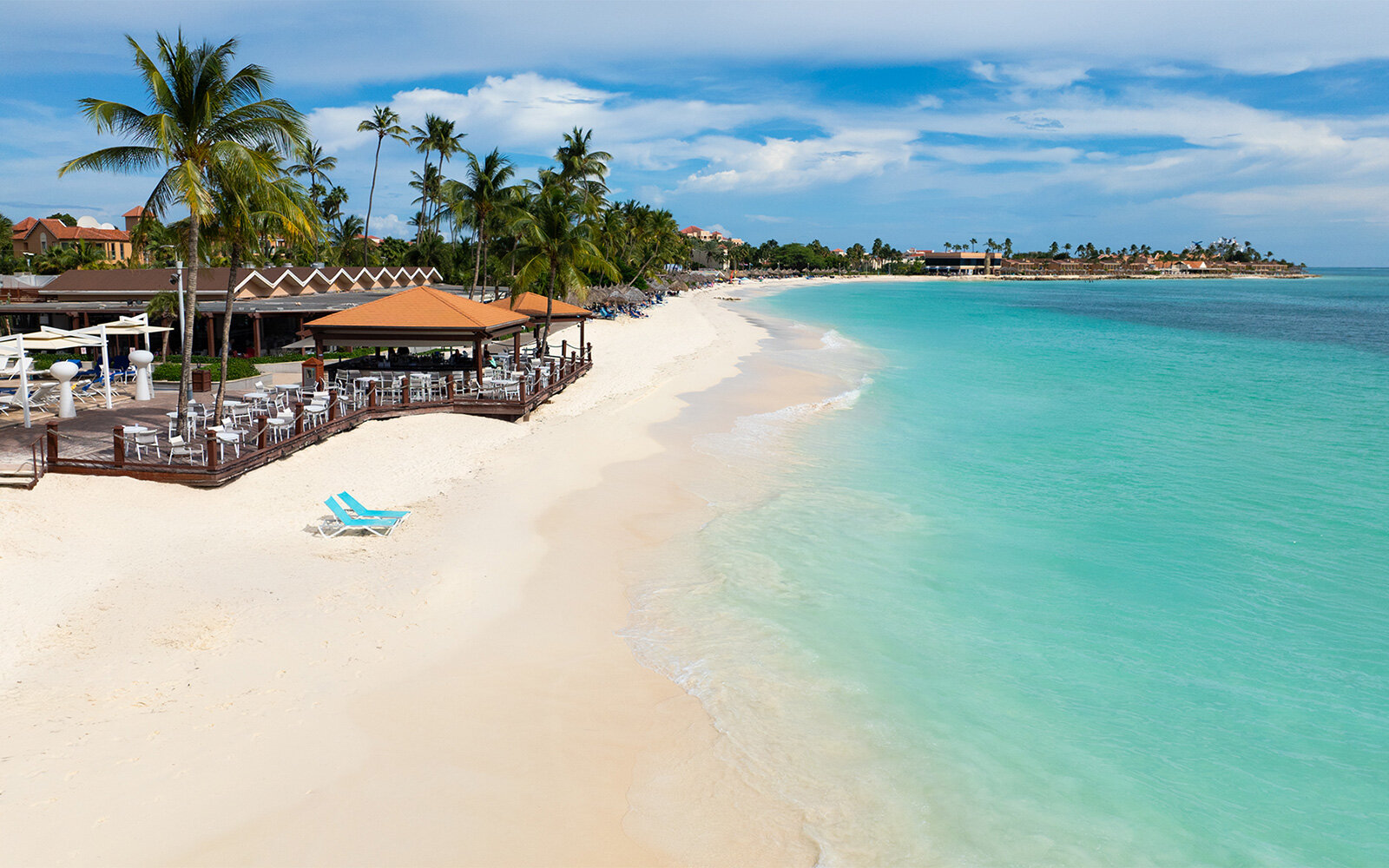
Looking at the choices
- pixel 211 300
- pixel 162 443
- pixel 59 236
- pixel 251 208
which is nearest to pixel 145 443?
pixel 162 443

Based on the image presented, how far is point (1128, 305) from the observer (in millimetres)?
107562

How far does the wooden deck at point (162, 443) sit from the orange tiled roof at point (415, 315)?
1.68m

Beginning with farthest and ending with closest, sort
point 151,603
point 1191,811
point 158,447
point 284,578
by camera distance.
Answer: point 158,447 → point 284,578 → point 151,603 → point 1191,811

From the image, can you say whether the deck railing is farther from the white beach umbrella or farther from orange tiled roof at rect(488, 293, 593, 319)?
orange tiled roof at rect(488, 293, 593, 319)

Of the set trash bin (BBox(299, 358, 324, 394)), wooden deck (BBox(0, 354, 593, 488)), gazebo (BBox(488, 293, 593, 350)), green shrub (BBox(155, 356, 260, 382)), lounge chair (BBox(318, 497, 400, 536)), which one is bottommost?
lounge chair (BBox(318, 497, 400, 536))

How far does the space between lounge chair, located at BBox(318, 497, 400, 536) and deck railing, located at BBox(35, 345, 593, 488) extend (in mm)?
2376

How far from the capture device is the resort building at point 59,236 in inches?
2721

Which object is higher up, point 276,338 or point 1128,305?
point 1128,305

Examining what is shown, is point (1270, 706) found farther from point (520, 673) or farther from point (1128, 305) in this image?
point (1128, 305)

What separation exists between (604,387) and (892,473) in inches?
483

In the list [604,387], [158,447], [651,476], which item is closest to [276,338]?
[604,387]

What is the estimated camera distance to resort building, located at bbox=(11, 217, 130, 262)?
69125mm

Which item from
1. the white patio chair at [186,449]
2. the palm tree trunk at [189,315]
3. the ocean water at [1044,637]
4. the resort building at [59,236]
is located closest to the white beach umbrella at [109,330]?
the palm tree trunk at [189,315]

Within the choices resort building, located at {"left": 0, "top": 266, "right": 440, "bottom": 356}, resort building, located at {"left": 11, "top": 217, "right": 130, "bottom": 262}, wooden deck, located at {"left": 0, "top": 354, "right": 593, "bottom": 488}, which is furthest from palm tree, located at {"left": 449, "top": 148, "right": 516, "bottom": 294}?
resort building, located at {"left": 11, "top": 217, "right": 130, "bottom": 262}
